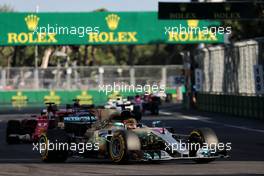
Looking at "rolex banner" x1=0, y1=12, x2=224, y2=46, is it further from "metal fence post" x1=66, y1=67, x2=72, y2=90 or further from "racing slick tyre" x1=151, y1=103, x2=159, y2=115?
"racing slick tyre" x1=151, y1=103, x2=159, y2=115

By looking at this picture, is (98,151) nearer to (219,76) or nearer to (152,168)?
(152,168)

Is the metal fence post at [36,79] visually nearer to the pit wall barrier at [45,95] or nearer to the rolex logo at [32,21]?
the pit wall barrier at [45,95]

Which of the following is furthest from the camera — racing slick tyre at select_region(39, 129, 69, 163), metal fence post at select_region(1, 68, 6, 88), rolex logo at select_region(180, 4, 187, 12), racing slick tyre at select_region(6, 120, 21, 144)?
metal fence post at select_region(1, 68, 6, 88)

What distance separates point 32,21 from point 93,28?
3803 millimetres

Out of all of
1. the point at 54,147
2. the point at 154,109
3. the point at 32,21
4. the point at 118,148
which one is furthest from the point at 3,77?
the point at 118,148

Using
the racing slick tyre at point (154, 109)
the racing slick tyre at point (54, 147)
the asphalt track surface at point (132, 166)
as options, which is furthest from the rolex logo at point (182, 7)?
the racing slick tyre at point (54, 147)

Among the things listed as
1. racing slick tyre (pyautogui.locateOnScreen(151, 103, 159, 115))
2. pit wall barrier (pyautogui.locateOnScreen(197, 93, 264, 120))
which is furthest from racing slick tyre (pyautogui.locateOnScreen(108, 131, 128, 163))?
racing slick tyre (pyautogui.locateOnScreen(151, 103, 159, 115))

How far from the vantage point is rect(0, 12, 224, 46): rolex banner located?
54688 millimetres

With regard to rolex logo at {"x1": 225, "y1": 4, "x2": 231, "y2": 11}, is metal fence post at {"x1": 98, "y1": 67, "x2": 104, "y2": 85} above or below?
below

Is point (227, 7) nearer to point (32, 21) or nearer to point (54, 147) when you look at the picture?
point (32, 21)

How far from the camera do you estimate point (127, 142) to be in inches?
587

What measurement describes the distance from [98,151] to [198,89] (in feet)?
112

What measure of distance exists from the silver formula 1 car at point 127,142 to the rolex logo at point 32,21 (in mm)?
37684

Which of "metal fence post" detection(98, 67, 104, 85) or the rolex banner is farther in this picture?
"metal fence post" detection(98, 67, 104, 85)
